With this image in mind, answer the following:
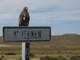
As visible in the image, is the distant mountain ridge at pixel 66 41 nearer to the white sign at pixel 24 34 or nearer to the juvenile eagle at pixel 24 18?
the juvenile eagle at pixel 24 18

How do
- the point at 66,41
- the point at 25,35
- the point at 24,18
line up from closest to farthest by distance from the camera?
1. the point at 25,35
2. the point at 24,18
3. the point at 66,41

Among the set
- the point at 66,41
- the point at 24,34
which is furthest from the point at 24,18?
the point at 66,41

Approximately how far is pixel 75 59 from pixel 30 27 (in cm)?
3253

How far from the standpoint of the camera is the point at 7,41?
8.41m

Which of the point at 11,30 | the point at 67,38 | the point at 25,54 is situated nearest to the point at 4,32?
the point at 11,30

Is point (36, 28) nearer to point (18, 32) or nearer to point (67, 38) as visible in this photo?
point (18, 32)

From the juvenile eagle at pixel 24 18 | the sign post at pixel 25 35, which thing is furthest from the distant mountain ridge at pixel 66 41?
the sign post at pixel 25 35

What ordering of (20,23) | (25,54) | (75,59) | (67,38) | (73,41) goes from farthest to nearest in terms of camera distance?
(67,38) < (73,41) < (75,59) < (20,23) < (25,54)

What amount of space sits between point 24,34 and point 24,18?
584mm

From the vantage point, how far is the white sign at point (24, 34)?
841 cm

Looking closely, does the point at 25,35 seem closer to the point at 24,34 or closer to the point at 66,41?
the point at 24,34

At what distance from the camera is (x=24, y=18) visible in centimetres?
894

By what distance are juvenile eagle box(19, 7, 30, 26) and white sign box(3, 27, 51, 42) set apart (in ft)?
1.12

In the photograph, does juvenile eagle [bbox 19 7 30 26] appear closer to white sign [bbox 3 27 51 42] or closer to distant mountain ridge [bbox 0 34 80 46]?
white sign [bbox 3 27 51 42]
